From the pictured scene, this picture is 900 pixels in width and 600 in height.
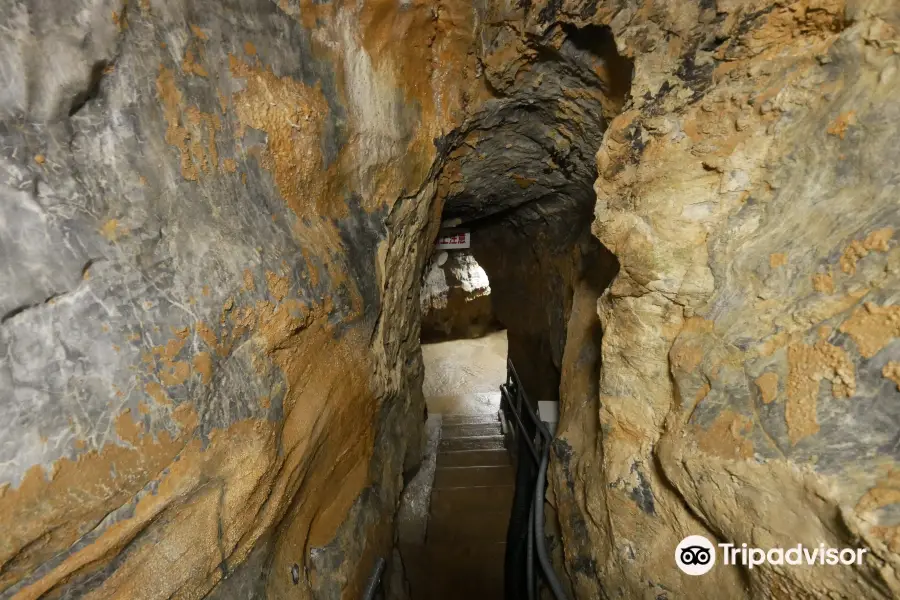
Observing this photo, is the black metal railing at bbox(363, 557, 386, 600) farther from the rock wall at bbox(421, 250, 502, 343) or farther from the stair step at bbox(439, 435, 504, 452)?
the rock wall at bbox(421, 250, 502, 343)

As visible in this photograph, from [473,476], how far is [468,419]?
1.25 meters

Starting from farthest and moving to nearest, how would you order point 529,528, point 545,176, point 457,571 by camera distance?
point 457,571 < point 545,176 < point 529,528

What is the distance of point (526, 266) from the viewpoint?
12.6 ft

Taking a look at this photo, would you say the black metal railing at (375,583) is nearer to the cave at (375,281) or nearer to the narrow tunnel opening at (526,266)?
the cave at (375,281)

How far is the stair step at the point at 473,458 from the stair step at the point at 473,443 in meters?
0.09

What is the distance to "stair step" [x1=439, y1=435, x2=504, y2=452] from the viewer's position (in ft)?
13.8

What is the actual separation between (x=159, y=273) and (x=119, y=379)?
259mm

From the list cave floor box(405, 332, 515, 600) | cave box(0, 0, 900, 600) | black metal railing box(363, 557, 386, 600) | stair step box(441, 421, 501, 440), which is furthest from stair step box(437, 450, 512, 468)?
cave box(0, 0, 900, 600)

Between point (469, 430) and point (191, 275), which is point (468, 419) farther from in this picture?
point (191, 275)

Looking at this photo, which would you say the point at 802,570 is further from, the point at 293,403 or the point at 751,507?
the point at 293,403

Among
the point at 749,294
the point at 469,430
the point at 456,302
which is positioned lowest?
the point at 469,430

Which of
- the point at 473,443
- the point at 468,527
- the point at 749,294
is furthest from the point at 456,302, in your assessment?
the point at 749,294

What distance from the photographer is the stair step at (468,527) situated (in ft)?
10.6

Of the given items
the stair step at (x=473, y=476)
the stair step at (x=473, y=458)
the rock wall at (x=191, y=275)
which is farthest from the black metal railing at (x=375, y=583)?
the stair step at (x=473, y=458)
